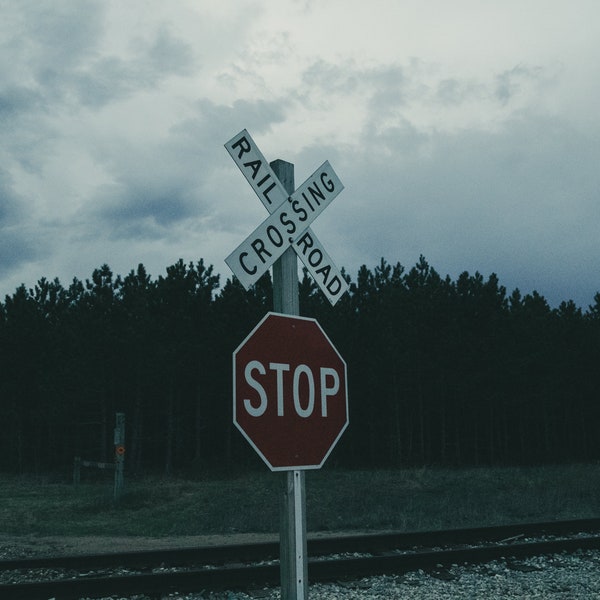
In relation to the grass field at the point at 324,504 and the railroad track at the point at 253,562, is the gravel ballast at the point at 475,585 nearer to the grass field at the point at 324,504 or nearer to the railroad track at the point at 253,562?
the railroad track at the point at 253,562

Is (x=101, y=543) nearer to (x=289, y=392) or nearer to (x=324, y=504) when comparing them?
(x=324, y=504)

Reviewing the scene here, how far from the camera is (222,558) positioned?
31.3 ft

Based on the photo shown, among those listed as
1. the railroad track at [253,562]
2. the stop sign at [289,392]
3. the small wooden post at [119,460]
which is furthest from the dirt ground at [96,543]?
the stop sign at [289,392]

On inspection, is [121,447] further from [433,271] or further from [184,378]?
[433,271]

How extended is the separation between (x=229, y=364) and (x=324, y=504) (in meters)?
23.3

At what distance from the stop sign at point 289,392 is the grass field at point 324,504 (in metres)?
10.3

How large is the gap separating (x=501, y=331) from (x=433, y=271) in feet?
21.9

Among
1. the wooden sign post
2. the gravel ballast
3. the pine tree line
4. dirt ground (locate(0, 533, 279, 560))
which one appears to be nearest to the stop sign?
the wooden sign post

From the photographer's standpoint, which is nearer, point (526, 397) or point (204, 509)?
point (204, 509)

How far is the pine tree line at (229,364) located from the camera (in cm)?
3919

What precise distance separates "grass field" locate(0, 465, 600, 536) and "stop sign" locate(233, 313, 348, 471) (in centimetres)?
1032

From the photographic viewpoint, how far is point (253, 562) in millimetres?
9547

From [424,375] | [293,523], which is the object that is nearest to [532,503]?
[293,523]

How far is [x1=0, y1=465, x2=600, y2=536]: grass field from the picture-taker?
48.2 feet
